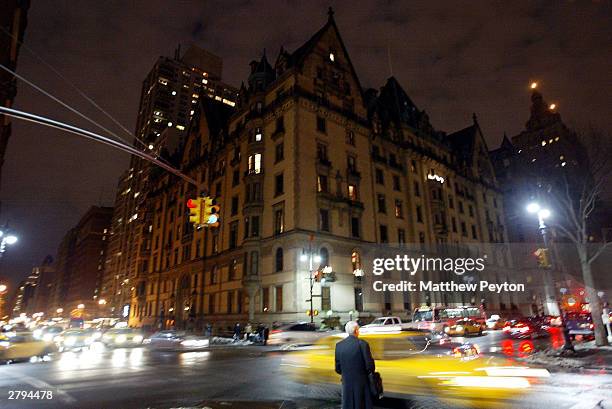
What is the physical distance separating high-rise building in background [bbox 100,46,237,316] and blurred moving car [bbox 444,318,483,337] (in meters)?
79.6

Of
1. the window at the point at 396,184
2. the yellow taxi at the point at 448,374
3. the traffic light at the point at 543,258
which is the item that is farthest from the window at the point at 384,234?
the yellow taxi at the point at 448,374

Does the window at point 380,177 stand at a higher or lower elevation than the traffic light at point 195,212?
higher

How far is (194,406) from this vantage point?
8133 mm

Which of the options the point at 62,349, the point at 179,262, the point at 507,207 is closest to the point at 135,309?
the point at 179,262

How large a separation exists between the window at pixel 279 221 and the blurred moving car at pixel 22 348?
64.7 feet

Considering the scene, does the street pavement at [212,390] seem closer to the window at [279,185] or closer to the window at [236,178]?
the window at [279,185]

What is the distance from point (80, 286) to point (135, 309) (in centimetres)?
10045

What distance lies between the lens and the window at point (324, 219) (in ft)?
117

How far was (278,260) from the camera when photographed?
35.2 meters

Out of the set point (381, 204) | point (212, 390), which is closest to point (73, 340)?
point (212, 390)

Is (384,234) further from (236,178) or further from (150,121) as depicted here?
(150,121)

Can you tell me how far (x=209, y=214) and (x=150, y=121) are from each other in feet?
363

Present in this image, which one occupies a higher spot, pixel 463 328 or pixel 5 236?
pixel 5 236

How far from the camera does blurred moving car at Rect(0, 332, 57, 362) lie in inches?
733
